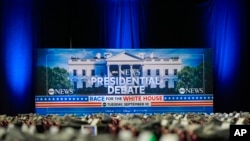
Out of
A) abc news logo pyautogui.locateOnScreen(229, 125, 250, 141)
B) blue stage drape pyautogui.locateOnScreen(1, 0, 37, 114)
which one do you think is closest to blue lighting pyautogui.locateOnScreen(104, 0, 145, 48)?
blue stage drape pyautogui.locateOnScreen(1, 0, 37, 114)

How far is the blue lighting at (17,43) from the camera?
1528 cm

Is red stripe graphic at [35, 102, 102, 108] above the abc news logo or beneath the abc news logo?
beneath

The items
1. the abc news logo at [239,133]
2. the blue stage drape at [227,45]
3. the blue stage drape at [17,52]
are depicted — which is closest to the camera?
the abc news logo at [239,133]

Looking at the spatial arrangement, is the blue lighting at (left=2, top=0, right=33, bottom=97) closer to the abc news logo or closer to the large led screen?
the large led screen

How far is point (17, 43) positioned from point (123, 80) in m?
3.81

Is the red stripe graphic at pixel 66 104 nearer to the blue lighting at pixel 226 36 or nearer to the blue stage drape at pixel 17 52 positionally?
the blue stage drape at pixel 17 52

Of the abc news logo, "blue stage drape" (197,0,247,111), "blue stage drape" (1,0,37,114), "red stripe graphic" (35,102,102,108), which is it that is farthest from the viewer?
"blue stage drape" (197,0,247,111)

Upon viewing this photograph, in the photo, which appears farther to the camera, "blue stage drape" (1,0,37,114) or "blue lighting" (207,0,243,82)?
"blue lighting" (207,0,243,82)

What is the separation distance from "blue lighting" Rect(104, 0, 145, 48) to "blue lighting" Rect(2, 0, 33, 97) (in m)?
2.47

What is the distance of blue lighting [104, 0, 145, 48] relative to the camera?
15656mm

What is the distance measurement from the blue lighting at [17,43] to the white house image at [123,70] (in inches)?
89.8

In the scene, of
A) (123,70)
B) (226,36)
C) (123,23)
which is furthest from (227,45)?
(123,70)

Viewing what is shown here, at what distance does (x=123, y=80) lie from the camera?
13977 mm

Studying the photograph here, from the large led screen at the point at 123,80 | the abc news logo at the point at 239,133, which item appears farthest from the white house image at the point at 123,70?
the abc news logo at the point at 239,133
